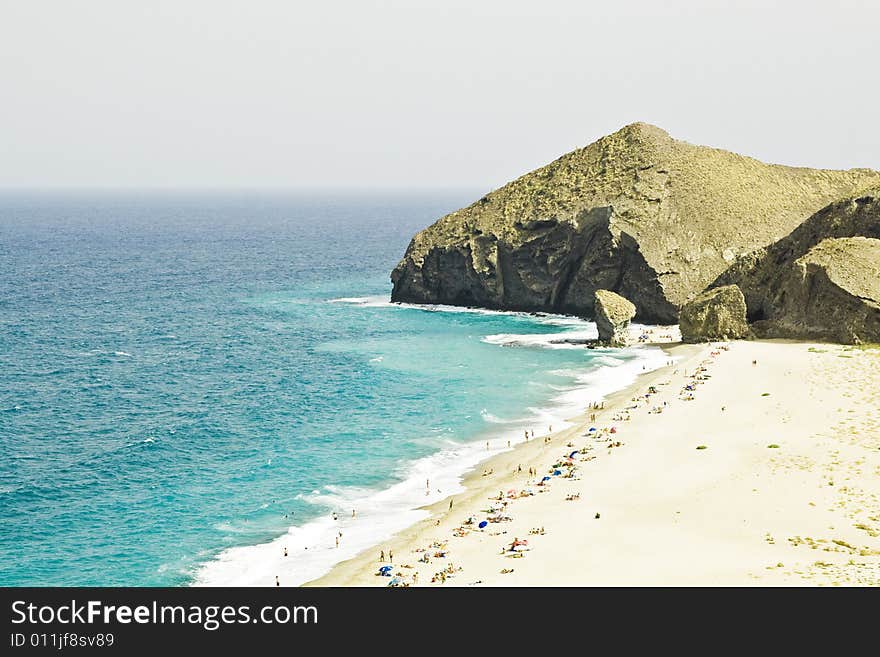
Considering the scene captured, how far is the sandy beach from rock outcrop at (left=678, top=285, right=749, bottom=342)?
18.1 meters

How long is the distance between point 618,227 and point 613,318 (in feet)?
68.5

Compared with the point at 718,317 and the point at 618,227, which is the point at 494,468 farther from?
the point at 618,227

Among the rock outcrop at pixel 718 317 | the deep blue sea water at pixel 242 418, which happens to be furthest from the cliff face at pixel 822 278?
the deep blue sea water at pixel 242 418

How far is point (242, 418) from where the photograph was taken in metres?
68.0

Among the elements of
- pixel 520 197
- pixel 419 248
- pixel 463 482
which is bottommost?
pixel 463 482

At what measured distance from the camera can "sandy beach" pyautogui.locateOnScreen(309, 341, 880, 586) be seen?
37594mm

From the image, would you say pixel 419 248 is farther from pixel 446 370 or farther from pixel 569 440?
pixel 569 440

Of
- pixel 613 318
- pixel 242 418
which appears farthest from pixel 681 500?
pixel 613 318

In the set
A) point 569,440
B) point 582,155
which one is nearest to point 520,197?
point 582,155

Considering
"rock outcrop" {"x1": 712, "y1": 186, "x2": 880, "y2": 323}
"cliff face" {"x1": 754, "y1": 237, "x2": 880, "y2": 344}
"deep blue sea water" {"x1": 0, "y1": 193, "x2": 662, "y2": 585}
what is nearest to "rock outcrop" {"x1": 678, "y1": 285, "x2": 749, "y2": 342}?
"cliff face" {"x1": 754, "y1": 237, "x2": 880, "y2": 344}
